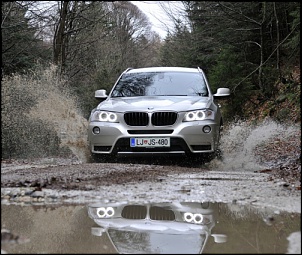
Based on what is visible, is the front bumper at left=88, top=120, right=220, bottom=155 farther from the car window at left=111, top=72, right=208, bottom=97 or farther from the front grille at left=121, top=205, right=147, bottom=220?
the front grille at left=121, top=205, right=147, bottom=220

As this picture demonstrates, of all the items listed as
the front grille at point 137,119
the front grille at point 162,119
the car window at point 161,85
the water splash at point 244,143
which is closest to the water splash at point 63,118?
the car window at point 161,85

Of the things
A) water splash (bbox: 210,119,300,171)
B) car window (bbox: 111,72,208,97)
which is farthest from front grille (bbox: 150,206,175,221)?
car window (bbox: 111,72,208,97)

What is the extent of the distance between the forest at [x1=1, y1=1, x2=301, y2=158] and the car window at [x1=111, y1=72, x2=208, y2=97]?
6.99ft

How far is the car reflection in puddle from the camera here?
267 cm

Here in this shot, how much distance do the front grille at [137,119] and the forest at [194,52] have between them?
3533mm

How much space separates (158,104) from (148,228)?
14.9 ft

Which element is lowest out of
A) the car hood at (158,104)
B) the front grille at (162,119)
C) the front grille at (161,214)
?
the front grille at (161,214)

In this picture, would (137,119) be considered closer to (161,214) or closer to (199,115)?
(199,115)

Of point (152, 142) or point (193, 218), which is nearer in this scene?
point (193, 218)

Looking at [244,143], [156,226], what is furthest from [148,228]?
[244,143]

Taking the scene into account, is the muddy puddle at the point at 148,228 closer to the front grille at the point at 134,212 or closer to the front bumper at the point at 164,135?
the front grille at the point at 134,212

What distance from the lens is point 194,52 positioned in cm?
2625

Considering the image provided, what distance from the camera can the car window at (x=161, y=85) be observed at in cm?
846

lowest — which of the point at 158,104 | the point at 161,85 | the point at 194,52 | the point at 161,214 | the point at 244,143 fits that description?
the point at 244,143
